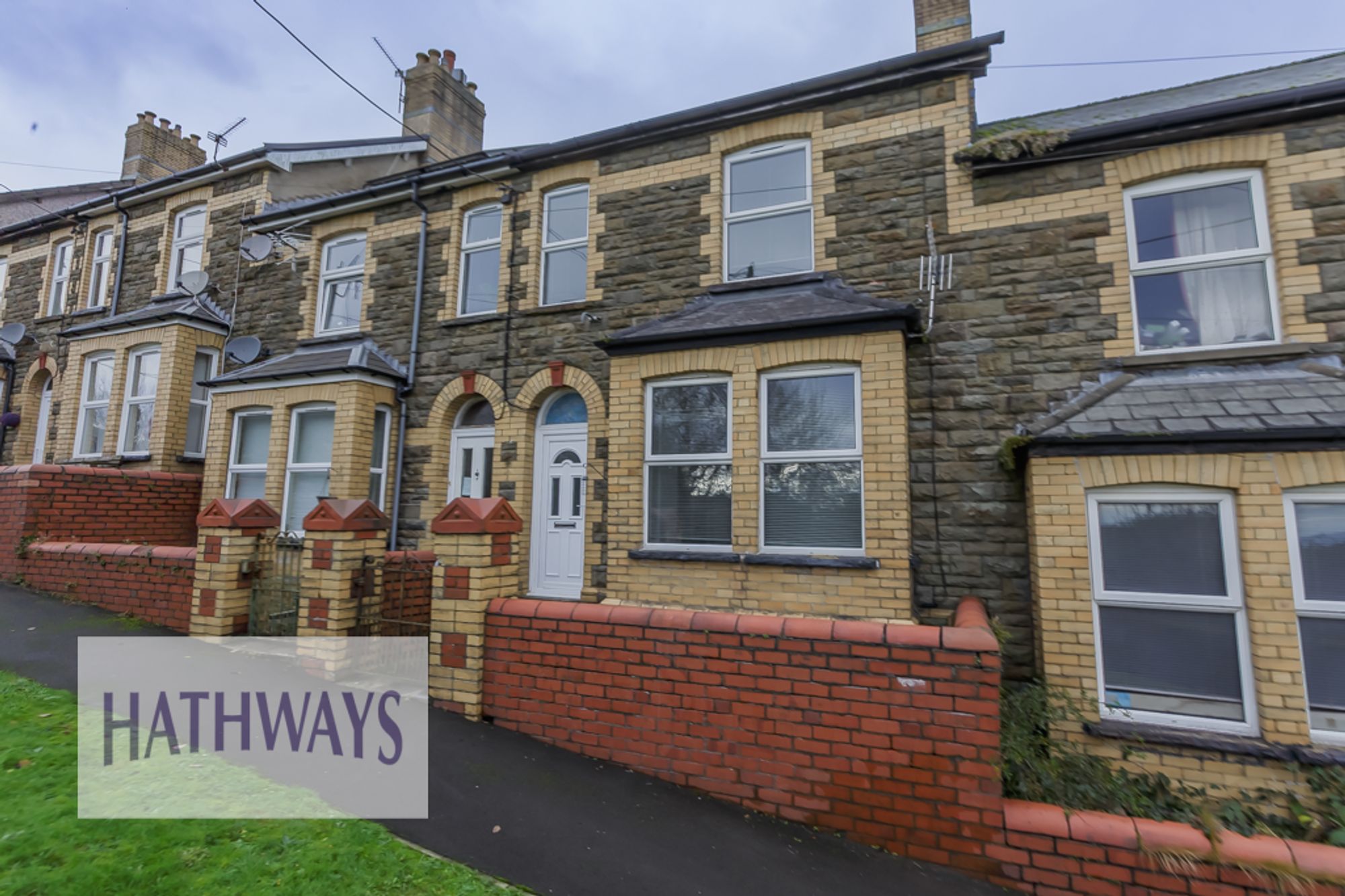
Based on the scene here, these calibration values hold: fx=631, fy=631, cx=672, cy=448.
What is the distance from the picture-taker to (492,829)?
331cm

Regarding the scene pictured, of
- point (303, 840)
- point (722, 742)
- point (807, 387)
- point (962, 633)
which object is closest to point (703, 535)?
point (807, 387)

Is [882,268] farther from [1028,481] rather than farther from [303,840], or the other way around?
[303,840]

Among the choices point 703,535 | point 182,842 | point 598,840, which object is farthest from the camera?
point 703,535

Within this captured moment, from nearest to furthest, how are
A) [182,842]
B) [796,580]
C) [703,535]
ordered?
[182,842]
[796,580]
[703,535]

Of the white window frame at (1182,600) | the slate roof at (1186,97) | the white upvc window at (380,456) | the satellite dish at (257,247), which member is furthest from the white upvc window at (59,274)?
the white window frame at (1182,600)

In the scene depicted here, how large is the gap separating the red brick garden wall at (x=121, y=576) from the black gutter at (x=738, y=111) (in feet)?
19.6

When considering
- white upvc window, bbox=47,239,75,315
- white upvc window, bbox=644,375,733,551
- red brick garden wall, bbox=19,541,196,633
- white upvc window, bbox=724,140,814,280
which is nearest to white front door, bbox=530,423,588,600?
white upvc window, bbox=644,375,733,551

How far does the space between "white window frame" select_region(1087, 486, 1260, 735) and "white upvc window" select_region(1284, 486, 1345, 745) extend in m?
0.30

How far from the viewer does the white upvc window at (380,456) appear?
893 centimetres

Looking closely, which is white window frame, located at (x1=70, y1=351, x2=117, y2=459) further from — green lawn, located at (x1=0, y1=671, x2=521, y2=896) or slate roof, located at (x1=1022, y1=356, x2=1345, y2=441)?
slate roof, located at (x1=1022, y1=356, x2=1345, y2=441)

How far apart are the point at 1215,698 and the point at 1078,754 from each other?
3.80 ft

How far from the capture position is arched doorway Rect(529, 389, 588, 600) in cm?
802

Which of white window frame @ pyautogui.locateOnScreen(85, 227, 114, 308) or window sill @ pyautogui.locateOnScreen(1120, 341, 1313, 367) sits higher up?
white window frame @ pyautogui.locateOnScreen(85, 227, 114, 308)

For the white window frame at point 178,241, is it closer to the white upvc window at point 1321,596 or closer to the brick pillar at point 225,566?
the brick pillar at point 225,566
